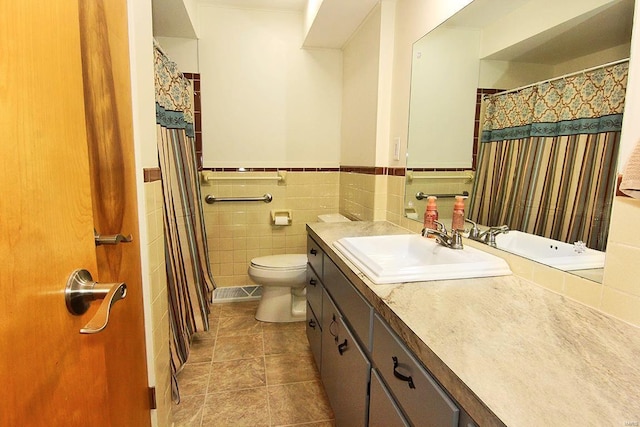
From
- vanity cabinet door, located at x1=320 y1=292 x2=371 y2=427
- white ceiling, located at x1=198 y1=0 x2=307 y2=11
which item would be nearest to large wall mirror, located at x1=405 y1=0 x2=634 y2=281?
vanity cabinet door, located at x1=320 y1=292 x2=371 y2=427

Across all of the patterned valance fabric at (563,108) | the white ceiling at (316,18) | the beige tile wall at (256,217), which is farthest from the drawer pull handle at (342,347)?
the white ceiling at (316,18)

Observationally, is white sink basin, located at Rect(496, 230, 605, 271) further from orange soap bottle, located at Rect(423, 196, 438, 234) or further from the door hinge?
the door hinge

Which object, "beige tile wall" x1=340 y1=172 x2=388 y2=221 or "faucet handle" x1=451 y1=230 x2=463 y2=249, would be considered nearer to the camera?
"faucet handle" x1=451 y1=230 x2=463 y2=249

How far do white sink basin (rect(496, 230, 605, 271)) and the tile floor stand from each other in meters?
1.18

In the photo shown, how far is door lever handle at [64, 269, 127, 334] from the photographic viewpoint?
0.60 metres

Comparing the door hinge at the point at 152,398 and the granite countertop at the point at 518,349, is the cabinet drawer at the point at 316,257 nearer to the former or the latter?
the granite countertop at the point at 518,349

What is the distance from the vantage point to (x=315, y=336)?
193 centimetres

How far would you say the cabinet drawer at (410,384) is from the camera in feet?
2.25

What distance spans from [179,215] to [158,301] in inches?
27.6

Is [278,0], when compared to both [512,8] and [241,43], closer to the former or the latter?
[241,43]

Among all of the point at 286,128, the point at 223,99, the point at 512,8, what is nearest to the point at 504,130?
the point at 512,8

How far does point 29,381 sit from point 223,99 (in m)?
2.56

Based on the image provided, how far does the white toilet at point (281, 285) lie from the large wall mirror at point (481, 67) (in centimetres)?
98

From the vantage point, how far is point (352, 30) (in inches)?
98.7
